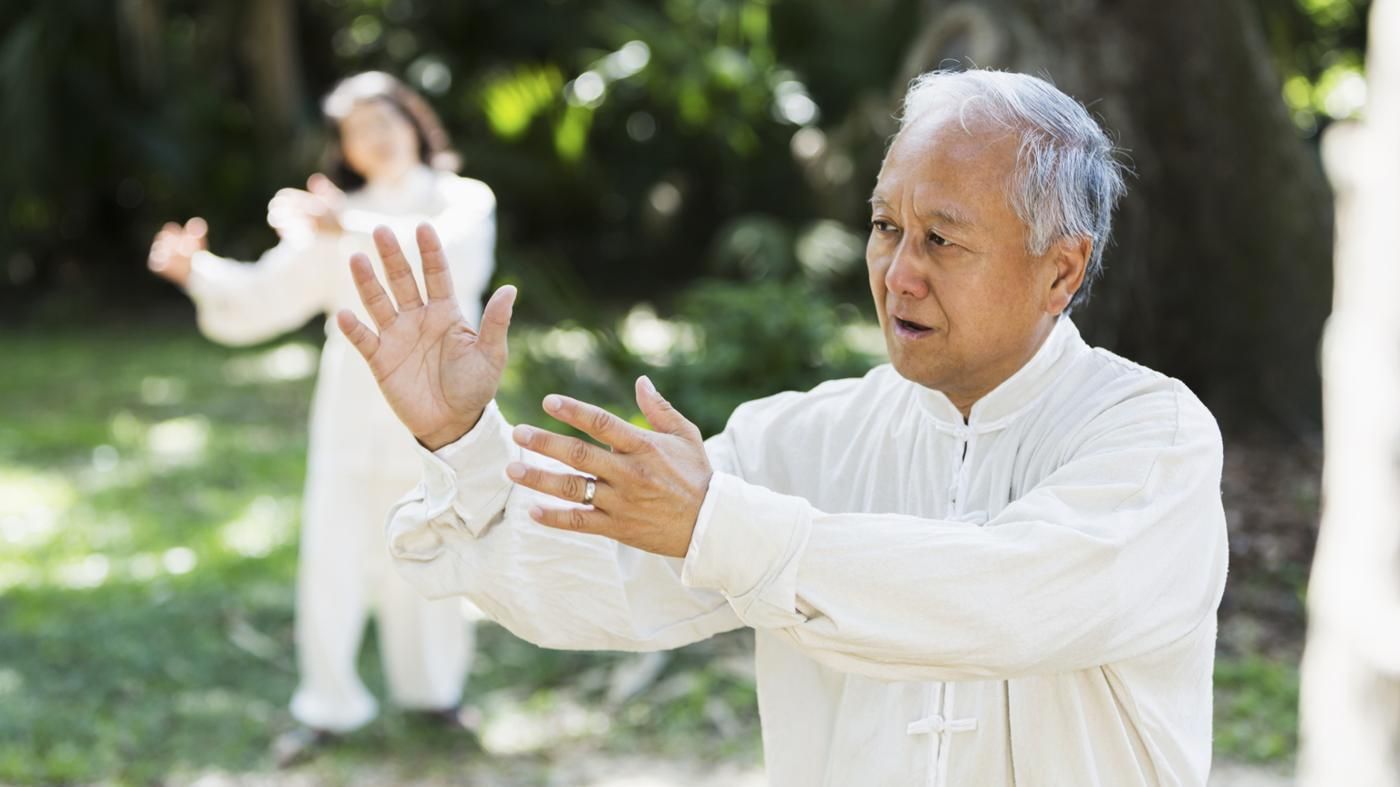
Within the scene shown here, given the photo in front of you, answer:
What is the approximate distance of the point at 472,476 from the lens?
6.81 feet

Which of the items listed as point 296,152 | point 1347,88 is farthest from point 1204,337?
point 1347,88

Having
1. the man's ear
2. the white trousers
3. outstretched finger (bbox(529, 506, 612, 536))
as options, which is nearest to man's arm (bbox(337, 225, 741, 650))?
outstretched finger (bbox(529, 506, 612, 536))

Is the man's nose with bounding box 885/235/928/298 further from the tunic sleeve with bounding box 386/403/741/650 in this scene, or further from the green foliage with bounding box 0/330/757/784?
the green foliage with bounding box 0/330/757/784

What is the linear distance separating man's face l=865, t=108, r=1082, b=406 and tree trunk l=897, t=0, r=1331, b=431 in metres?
5.10

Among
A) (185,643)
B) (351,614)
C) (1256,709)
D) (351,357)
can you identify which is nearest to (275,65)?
(185,643)

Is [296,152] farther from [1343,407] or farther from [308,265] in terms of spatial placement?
[1343,407]

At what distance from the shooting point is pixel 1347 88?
1648cm

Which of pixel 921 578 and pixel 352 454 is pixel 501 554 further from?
pixel 352 454

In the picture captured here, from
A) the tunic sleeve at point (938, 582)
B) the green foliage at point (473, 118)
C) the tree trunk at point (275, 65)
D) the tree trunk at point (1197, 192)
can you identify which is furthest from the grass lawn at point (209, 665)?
the tree trunk at point (275, 65)

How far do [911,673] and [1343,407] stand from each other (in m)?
0.74

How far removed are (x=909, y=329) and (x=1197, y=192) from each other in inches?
226

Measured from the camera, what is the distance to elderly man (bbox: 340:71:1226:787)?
1.78m

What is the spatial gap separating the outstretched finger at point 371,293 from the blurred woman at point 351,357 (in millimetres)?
2833

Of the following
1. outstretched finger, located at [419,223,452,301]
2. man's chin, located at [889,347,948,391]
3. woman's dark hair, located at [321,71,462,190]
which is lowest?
man's chin, located at [889,347,948,391]
